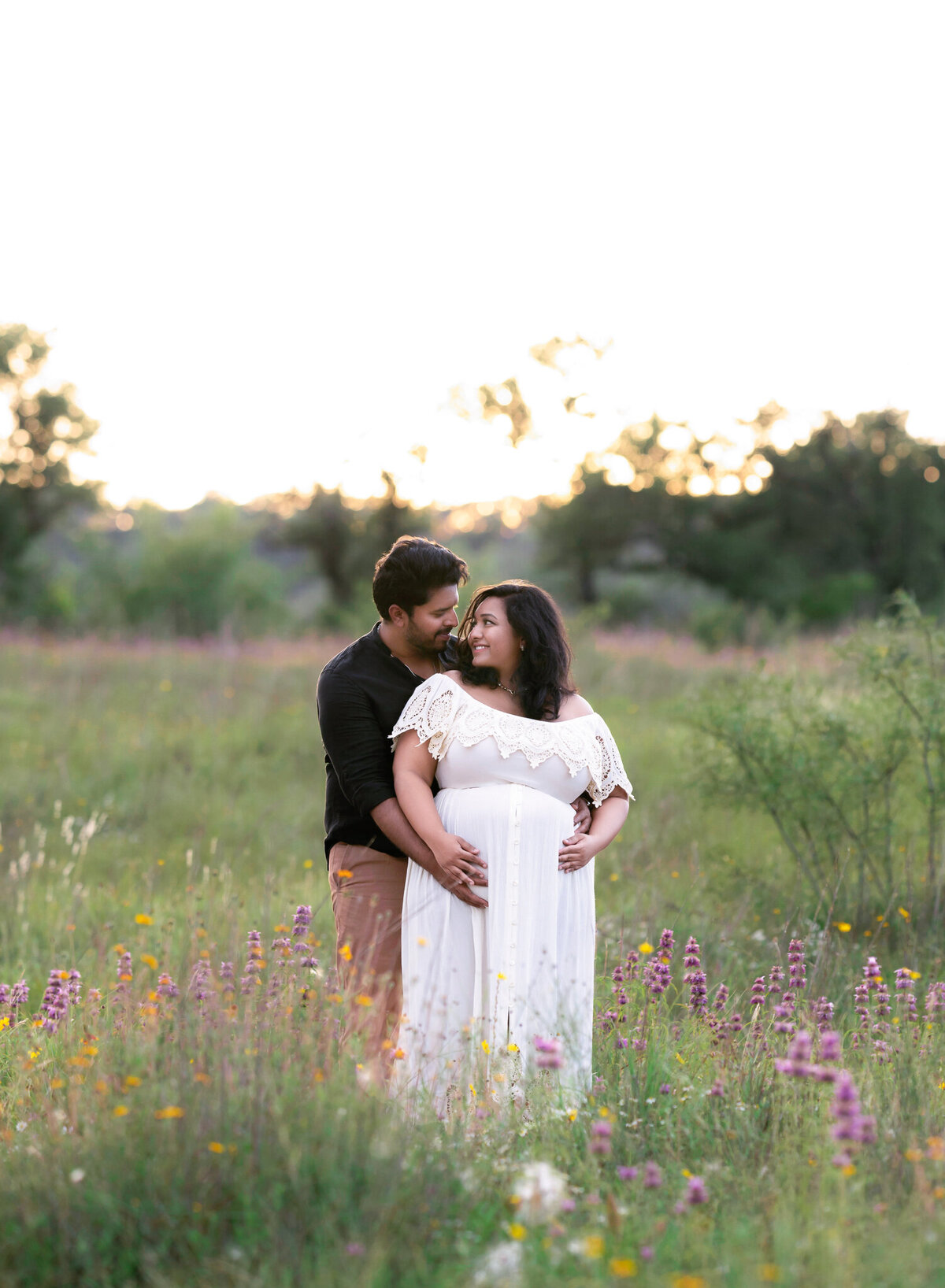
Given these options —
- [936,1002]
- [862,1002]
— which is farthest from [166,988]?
[936,1002]

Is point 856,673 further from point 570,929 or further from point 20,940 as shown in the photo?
point 20,940

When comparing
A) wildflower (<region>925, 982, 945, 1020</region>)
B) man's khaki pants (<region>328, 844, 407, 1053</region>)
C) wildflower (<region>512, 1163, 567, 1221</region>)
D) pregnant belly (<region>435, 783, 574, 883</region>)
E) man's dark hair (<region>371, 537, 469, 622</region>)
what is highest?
man's dark hair (<region>371, 537, 469, 622</region>)

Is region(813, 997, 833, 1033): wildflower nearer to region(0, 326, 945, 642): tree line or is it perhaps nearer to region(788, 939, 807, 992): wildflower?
region(788, 939, 807, 992): wildflower

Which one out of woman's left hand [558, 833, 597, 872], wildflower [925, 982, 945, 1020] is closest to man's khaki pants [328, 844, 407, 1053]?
woman's left hand [558, 833, 597, 872]

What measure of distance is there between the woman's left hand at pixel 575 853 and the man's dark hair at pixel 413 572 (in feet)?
3.40

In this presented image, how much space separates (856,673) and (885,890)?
1.32 metres

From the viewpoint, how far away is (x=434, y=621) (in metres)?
4.09

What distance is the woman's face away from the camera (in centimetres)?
397

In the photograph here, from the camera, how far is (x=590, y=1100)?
335 centimetres

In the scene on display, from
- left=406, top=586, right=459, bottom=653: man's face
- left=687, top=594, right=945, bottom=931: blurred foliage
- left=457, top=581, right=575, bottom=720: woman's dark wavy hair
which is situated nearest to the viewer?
left=457, top=581, right=575, bottom=720: woman's dark wavy hair

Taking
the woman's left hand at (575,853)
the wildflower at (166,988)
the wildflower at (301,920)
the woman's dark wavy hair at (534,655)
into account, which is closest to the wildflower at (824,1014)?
the woman's left hand at (575,853)

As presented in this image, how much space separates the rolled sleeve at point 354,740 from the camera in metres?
3.98

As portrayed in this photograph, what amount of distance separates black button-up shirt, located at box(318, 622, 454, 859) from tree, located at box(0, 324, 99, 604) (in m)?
31.0

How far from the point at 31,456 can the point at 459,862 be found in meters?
33.1
